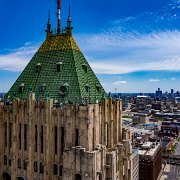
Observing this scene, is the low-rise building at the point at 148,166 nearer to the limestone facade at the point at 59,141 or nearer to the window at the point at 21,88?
the limestone facade at the point at 59,141

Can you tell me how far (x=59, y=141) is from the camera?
45500 millimetres

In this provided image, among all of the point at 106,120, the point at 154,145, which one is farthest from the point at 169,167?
the point at 106,120

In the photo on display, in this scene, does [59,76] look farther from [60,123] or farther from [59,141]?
[59,141]

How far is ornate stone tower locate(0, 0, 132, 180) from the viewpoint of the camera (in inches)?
1713

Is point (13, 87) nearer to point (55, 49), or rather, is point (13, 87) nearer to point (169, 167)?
point (55, 49)

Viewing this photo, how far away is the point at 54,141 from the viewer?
46.0 meters

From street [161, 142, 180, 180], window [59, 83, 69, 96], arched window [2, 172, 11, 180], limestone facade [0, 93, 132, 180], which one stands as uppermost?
window [59, 83, 69, 96]

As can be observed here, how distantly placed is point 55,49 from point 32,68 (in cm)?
550

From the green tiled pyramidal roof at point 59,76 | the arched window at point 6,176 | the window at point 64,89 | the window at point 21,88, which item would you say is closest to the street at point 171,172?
the green tiled pyramidal roof at point 59,76

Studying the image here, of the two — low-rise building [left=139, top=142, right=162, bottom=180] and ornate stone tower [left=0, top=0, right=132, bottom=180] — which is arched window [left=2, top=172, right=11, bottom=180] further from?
low-rise building [left=139, top=142, right=162, bottom=180]

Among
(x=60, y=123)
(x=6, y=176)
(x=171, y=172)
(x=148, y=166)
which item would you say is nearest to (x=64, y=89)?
(x=60, y=123)

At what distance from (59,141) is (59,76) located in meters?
11.6

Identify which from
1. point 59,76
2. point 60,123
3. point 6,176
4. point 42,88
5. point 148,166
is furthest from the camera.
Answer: point 148,166

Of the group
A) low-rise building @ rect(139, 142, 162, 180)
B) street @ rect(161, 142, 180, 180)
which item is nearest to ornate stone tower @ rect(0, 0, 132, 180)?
low-rise building @ rect(139, 142, 162, 180)
